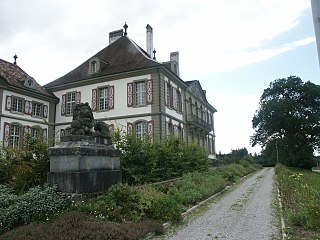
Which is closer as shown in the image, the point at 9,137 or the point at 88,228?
the point at 88,228

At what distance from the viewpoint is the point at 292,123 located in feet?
141

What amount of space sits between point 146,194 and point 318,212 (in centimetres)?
395

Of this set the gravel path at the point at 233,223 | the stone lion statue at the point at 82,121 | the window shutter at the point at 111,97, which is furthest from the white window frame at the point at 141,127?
the stone lion statue at the point at 82,121

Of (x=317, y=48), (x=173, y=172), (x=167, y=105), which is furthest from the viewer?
(x=167, y=105)

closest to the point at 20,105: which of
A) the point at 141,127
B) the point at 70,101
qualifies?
the point at 70,101

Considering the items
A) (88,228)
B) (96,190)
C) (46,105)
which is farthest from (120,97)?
(88,228)

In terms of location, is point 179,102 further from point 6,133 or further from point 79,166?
point 79,166

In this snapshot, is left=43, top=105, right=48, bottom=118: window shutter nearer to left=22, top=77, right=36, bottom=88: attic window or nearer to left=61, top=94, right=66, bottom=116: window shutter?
left=61, top=94, right=66, bottom=116: window shutter

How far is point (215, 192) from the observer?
13.2m

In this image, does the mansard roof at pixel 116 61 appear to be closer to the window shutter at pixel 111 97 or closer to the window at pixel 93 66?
the window at pixel 93 66

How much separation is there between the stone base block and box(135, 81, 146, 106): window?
17331mm

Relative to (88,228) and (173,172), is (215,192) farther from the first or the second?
(88,228)

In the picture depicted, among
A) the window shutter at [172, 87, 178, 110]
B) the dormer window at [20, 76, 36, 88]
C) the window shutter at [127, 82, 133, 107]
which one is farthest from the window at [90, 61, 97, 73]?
the window shutter at [172, 87, 178, 110]

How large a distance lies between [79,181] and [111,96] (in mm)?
19496
